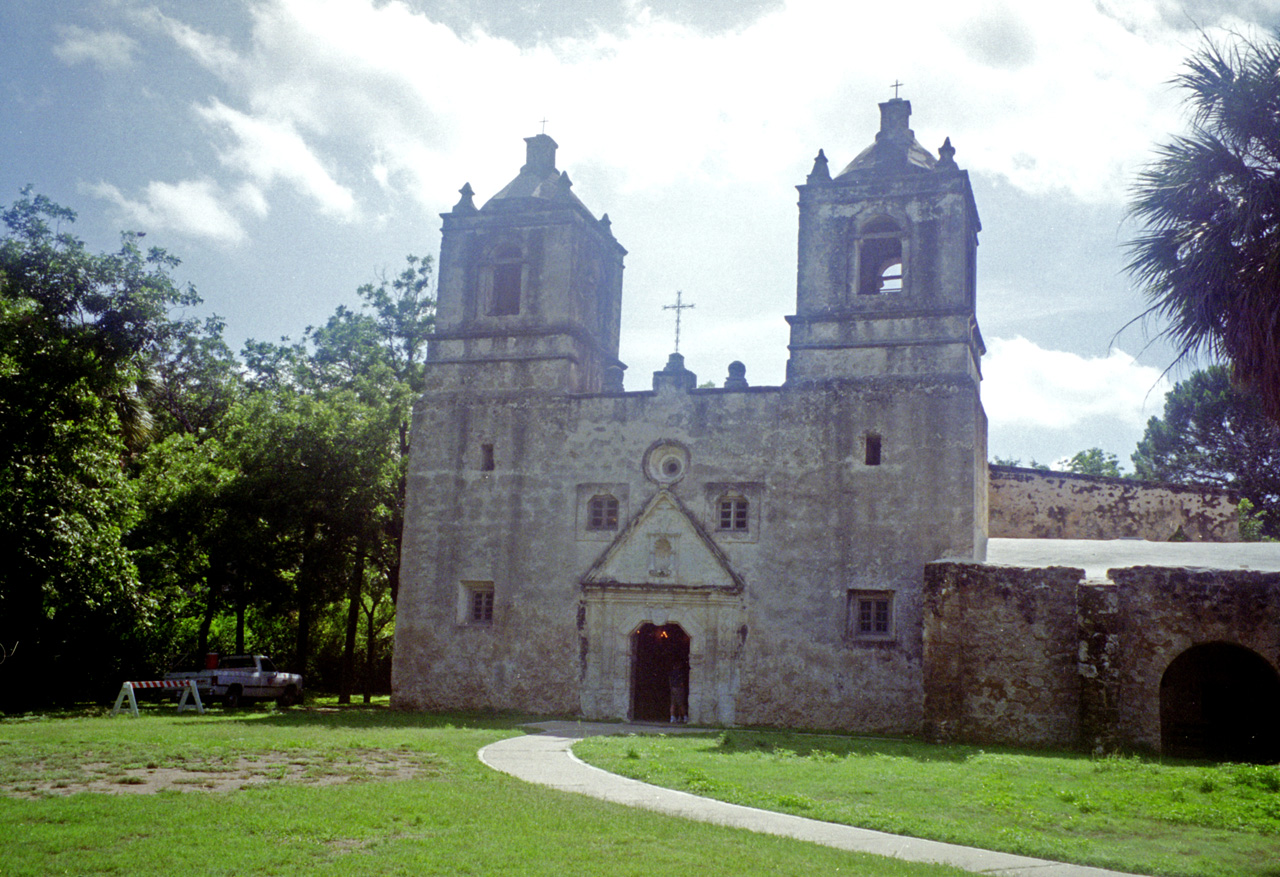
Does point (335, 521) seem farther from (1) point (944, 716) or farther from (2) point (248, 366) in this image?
(1) point (944, 716)

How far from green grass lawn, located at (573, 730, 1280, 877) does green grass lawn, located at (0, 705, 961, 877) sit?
159 cm

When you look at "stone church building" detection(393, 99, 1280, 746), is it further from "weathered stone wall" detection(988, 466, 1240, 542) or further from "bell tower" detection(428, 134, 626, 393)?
"weathered stone wall" detection(988, 466, 1240, 542)

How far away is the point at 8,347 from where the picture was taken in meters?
20.9

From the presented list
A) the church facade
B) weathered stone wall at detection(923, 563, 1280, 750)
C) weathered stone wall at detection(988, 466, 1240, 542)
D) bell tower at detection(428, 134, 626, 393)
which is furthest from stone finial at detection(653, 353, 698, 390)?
weathered stone wall at detection(988, 466, 1240, 542)

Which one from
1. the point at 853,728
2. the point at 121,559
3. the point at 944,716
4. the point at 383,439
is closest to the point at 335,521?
the point at 383,439

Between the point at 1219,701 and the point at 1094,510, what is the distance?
9171mm

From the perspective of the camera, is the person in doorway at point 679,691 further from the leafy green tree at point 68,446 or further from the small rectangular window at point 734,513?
the leafy green tree at point 68,446

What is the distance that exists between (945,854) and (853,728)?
12.6 metres

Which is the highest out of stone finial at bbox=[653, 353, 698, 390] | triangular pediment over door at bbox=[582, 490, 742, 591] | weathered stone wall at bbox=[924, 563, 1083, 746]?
stone finial at bbox=[653, 353, 698, 390]

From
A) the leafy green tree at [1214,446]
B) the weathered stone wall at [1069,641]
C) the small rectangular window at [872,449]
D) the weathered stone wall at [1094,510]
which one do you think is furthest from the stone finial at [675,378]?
the leafy green tree at [1214,446]

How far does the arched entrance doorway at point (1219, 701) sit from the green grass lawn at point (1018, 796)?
4.82 metres

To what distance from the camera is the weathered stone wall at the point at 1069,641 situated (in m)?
16.3

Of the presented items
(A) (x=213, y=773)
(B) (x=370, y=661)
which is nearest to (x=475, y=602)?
(B) (x=370, y=661)

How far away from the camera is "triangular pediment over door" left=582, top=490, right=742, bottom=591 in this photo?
22.4 meters
